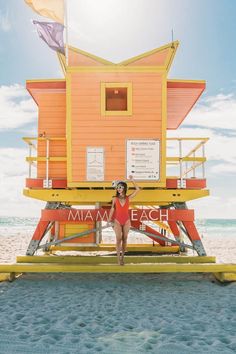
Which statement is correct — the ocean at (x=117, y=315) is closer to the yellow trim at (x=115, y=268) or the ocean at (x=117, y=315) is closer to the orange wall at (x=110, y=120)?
the yellow trim at (x=115, y=268)

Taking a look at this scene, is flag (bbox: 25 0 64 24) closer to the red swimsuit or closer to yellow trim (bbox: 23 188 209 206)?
yellow trim (bbox: 23 188 209 206)

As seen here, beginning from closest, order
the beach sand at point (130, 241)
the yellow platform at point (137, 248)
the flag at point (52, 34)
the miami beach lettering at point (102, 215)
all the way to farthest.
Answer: the miami beach lettering at point (102, 215), the flag at point (52, 34), the yellow platform at point (137, 248), the beach sand at point (130, 241)

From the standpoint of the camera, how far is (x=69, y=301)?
284 inches

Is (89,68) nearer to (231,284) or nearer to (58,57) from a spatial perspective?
(58,57)

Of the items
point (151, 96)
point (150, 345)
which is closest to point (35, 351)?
point (150, 345)

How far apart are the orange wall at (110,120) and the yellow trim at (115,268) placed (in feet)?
7.62

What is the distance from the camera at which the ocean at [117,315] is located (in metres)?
4.95

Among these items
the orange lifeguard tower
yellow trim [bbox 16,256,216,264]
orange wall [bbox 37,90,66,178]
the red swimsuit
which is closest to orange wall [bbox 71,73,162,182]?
the orange lifeguard tower

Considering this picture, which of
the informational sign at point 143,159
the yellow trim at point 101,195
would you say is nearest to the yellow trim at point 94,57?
the informational sign at point 143,159

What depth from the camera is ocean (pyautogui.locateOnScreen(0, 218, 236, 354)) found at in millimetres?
4949

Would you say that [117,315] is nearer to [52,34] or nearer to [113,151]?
[113,151]

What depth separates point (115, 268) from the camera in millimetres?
8430

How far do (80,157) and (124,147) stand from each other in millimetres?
1190

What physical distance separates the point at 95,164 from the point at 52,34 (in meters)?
3.65
